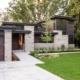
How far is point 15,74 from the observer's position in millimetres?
12391

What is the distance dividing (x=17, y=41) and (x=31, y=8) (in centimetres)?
1740

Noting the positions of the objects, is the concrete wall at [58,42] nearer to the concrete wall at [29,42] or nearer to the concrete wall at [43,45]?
the concrete wall at [43,45]

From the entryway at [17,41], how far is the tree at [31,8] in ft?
51.8

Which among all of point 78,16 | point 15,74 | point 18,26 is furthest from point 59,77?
point 78,16

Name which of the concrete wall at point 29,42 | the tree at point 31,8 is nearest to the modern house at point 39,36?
the concrete wall at point 29,42

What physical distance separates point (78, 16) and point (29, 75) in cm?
2990

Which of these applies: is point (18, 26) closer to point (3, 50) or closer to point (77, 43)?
point (77, 43)

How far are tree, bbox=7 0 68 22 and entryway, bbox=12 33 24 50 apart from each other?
51.8 feet

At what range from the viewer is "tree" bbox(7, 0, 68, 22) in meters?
47.7

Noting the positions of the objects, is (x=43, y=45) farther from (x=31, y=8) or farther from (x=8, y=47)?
(x=31, y=8)

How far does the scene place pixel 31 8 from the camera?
48.1 m

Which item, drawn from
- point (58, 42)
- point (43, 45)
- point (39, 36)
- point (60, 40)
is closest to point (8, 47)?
point (43, 45)

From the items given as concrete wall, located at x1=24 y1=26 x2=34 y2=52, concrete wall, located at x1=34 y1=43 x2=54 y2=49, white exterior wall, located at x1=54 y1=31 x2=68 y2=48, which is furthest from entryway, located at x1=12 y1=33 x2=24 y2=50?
white exterior wall, located at x1=54 y1=31 x2=68 y2=48

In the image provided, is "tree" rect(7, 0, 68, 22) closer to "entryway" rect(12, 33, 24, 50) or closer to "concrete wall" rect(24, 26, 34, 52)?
"entryway" rect(12, 33, 24, 50)
